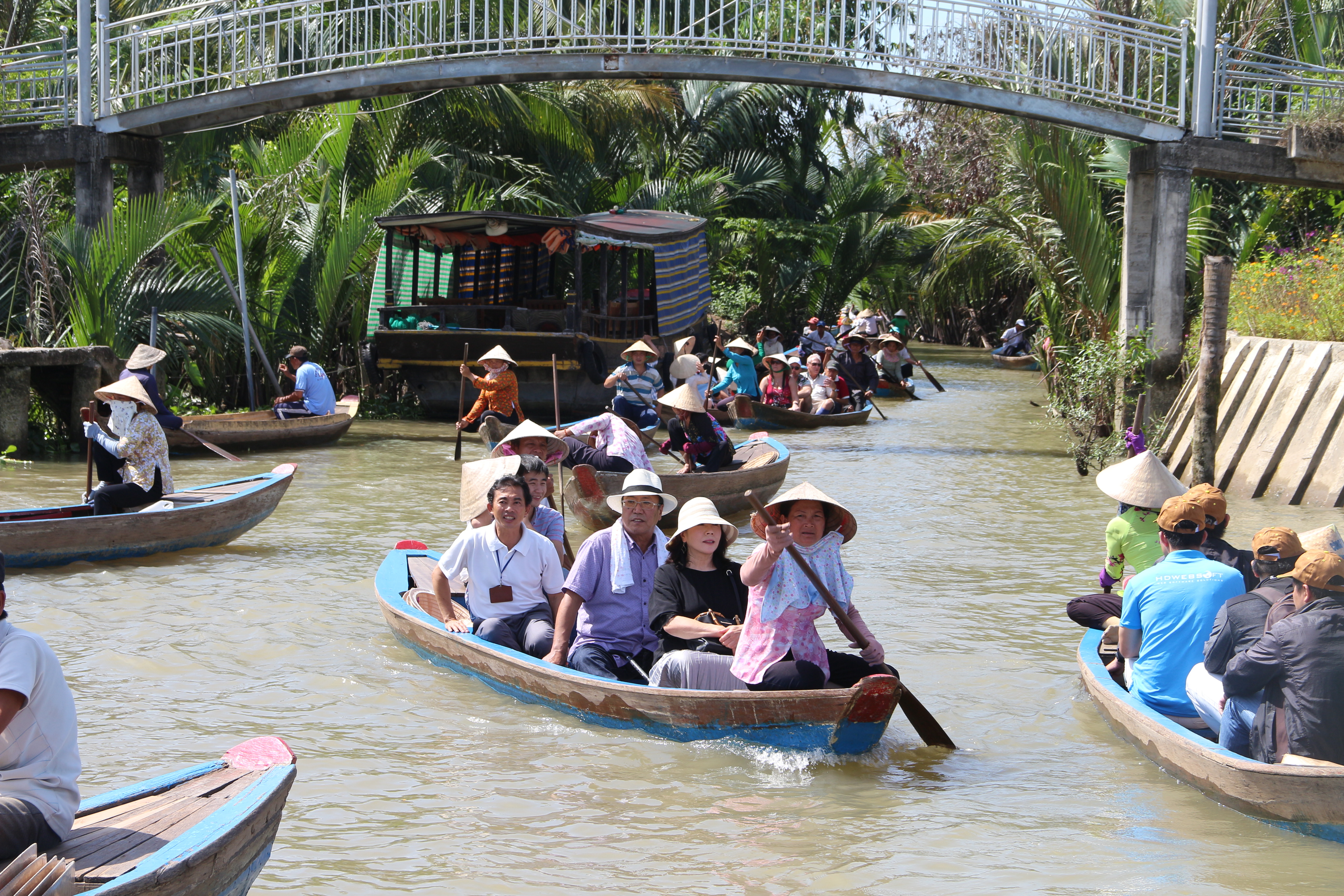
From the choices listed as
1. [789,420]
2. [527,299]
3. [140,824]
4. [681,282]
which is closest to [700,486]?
[140,824]

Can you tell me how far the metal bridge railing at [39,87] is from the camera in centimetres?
1681

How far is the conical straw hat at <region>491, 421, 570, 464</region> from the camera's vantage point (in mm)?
8453

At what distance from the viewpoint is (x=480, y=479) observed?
25.8 feet

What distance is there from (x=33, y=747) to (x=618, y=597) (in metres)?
3.28

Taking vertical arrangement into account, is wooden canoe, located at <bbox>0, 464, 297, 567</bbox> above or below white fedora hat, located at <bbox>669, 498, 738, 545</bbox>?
below

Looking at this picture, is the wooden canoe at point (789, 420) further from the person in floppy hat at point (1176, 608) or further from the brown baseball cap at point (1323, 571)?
the brown baseball cap at point (1323, 571)

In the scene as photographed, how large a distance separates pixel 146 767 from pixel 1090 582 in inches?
263

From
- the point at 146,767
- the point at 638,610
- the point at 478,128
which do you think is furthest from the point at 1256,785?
the point at 478,128

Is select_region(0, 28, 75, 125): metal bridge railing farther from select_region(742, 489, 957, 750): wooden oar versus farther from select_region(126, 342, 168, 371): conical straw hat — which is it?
select_region(742, 489, 957, 750): wooden oar

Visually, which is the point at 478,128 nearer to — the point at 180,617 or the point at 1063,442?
the point at 1063,442

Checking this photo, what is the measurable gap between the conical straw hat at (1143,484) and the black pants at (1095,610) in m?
0.52

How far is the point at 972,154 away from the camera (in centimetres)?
3538

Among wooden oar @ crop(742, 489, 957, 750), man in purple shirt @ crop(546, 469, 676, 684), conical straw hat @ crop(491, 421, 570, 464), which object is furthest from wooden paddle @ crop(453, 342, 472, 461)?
wooden oar @ crop(742, 489, 957, 750)

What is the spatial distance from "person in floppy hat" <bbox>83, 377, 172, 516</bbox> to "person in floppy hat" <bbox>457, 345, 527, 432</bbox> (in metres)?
4.86
